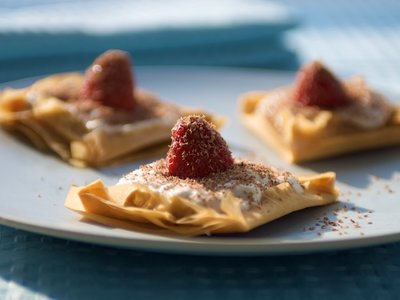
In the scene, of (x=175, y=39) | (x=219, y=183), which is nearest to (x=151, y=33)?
(x=175, y=39)

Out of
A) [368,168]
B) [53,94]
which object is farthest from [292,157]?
[53,94]

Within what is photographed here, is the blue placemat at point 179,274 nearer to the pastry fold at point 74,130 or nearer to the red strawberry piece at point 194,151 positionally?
the red strawberry piece at point 194,151

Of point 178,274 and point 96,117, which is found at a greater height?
point 96,117

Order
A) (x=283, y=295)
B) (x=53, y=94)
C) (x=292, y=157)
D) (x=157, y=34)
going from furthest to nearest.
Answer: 1. (x=157, y=34)
2. (x=53, y=94)
3. (x=292, y=157)
4. (x=283, y=295)

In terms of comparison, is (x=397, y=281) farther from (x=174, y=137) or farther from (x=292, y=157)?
(x=292, y=157)

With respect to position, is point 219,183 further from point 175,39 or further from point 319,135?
point 175,39

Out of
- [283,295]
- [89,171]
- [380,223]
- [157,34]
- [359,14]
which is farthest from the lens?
[359,14]
